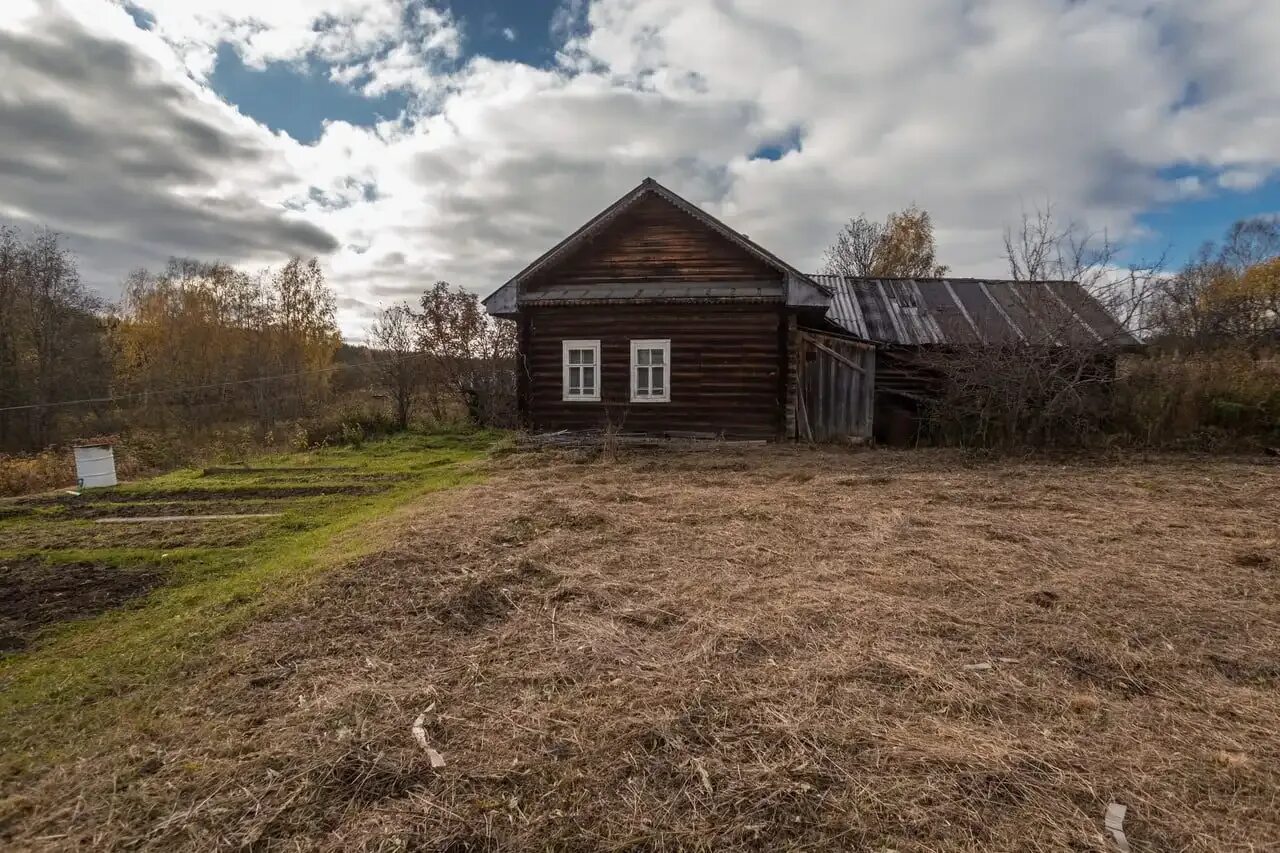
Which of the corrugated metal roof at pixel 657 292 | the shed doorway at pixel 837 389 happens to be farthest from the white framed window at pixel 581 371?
the shed doorway at pixel 837 389

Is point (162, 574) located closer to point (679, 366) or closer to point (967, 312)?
point (679, 366)

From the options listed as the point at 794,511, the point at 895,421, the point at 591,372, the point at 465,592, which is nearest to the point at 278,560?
the point at 465,592

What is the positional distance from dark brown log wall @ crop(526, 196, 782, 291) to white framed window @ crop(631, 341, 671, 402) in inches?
62.8

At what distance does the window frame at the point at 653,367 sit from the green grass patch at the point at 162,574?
15.1 ft

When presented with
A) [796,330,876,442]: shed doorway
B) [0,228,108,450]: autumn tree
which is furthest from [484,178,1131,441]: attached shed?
[0,228,108,450]: autumn tree

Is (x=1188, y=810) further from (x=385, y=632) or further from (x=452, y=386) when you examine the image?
(x=452, y=386)

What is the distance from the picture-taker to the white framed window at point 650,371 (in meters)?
13.7

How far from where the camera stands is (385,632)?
397cm

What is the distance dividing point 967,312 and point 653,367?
9.06 m

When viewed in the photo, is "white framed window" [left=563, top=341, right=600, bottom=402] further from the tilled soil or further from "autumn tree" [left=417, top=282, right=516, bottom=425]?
the tilled soil

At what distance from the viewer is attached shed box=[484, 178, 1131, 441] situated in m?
13.4

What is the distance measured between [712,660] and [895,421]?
12.2m

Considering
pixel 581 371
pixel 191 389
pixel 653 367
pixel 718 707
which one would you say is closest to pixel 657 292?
pixel 653 367

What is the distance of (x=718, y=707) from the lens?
3.02m
